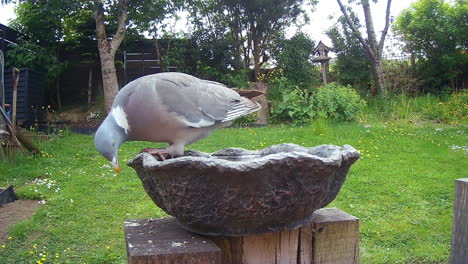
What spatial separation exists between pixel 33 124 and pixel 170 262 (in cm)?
846

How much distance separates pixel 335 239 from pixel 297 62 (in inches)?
352

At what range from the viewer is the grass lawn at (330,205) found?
320 centimetres

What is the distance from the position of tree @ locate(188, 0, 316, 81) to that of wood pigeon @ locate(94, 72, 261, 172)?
8.69 meters

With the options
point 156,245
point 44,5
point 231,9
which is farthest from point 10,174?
point 231,9

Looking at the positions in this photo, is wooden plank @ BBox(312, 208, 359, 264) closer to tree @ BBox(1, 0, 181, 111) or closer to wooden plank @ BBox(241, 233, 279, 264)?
wooden plank @ BBox(241, 233, 279, 264)

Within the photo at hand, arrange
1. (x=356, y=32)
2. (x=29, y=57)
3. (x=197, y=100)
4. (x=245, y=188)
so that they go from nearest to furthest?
(x=245, y=188) < (x=197, y=100) < (x=29, y=57) < (x=356, y=32)

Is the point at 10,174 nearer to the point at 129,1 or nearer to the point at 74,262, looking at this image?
the point at 74,262

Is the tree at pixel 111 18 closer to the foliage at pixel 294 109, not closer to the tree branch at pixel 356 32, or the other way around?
the foliage at pixel 294 109

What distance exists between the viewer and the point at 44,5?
29.7ft

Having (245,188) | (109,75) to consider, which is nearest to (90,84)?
(109,75)

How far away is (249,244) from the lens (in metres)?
1.55

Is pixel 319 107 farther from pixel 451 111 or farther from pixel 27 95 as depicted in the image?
pixel 27 95

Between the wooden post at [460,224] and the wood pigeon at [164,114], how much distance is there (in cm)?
113

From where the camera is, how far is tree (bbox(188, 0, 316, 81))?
10.5 m
